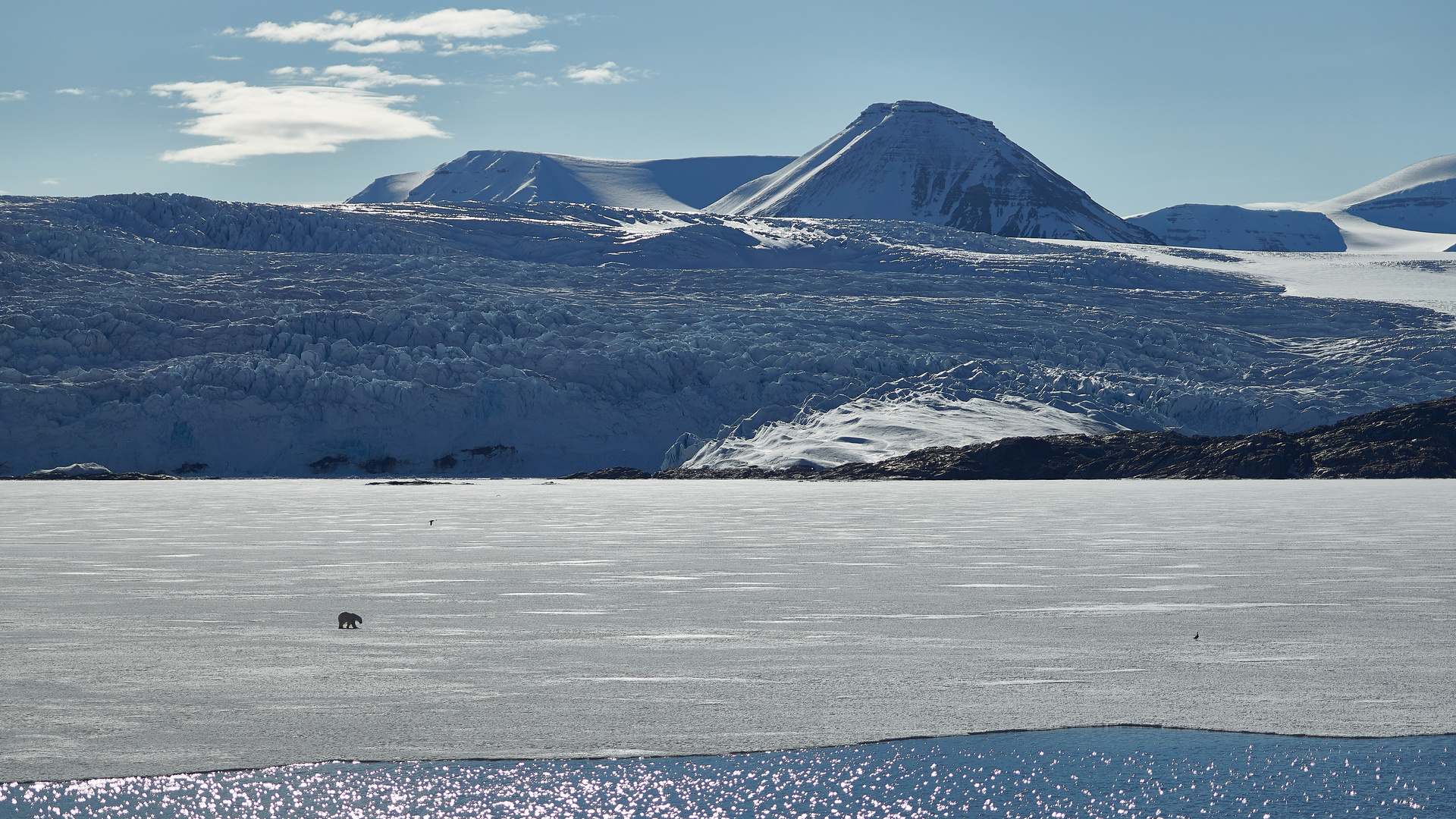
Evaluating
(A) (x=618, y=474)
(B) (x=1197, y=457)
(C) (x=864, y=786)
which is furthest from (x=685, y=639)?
(A) (x=618, y=474)

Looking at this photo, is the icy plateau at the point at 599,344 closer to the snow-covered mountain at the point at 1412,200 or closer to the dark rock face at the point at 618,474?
the dark rock face at the point at 618,474

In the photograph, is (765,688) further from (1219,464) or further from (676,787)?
(1219,464)

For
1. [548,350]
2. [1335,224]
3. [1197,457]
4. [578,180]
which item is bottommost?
[1197,457]

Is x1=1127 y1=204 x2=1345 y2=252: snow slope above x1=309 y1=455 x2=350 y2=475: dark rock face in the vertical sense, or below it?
above

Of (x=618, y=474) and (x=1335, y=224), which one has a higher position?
(x=1335, y=224)

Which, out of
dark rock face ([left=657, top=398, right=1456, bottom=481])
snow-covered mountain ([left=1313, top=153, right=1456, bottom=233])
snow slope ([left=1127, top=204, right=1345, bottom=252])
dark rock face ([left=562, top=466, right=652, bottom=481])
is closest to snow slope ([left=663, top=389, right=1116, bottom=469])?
dark rock face ([left=657, top=398, right=1456, bottom=481])

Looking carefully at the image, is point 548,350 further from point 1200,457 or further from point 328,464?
point 1200,457

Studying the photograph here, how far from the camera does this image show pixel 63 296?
134ft

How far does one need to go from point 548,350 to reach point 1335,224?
12379 cm

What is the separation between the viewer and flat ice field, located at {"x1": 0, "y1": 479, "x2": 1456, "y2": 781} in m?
5.11

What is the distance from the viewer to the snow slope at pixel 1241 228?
5221 inches

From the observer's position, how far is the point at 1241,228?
5344 inches

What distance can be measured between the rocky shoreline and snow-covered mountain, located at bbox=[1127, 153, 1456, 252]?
307 feet

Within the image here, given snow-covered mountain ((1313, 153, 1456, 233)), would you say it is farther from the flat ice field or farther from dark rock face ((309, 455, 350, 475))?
the flat ice field
